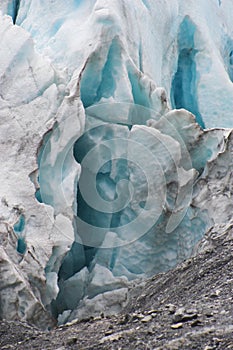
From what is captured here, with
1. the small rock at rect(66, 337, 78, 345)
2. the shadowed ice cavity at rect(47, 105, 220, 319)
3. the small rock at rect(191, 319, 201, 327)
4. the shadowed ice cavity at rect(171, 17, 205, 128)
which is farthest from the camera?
the shadowed ice cavity at rect(171, 17, 205, 128)

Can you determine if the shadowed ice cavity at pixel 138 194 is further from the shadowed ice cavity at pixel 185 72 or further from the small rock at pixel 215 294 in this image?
the small rock at pixel 215 294

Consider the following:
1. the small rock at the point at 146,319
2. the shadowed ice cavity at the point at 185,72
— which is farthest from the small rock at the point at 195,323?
the shadowed ice cavity at the point at 185,72

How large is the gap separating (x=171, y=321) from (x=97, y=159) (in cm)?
345

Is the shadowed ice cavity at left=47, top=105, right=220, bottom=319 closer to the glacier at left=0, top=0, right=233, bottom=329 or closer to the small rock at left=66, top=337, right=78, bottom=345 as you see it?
the glacier at left=0, top=0, right=233, bottom=329

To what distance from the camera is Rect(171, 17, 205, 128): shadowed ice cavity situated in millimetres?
9391

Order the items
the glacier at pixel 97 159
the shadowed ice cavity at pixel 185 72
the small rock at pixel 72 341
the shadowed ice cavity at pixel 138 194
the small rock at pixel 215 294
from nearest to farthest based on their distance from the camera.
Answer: the small rock at pixel 72 341, the small rock at pixel 215 294, the glacier at pixel 97 159, the shadowed ice cavity at pixel 138 194, the shadowed ice cavity at pixel 185 72

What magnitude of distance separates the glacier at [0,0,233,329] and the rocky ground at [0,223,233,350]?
3.20ft

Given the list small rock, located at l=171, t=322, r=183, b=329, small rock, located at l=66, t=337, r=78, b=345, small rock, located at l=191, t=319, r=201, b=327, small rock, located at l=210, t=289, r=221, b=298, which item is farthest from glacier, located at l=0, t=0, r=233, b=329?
small rock, located at l=191, t=319, r=201, b=327

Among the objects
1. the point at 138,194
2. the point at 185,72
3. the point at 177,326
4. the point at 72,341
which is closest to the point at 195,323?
the point at 177,326

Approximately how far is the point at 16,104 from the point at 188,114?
6.83 feet

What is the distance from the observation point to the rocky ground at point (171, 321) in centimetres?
424

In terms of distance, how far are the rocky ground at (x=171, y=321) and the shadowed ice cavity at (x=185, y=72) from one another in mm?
3434

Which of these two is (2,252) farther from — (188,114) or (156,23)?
(156,23)

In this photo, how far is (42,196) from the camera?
6.95 meters
